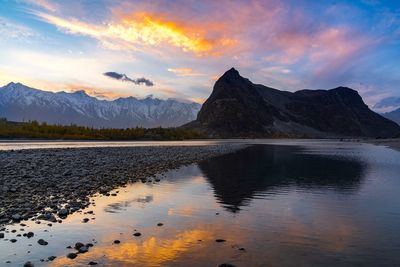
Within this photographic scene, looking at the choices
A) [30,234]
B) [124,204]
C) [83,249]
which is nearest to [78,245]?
[83,249]

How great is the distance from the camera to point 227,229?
17.0 meters

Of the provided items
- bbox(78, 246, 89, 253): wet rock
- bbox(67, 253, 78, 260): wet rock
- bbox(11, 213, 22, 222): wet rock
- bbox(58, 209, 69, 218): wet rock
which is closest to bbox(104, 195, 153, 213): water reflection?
bbox(58, 209, 69, 218): wet rock

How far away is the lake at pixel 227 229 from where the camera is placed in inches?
511

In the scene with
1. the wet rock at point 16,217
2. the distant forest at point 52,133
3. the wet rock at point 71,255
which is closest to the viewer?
the wet rock at point 71,255

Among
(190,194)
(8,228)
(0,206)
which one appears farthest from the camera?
(190,194)

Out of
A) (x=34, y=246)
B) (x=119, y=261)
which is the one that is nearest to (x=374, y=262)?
(x=119, y=261)

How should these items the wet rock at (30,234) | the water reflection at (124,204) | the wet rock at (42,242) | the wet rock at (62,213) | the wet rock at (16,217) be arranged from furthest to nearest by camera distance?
the water reflection at (124,204), the wet rock at (62,213), the wet rock at (16,217), the wet rock at (30,234), the wet rock at (42,242)

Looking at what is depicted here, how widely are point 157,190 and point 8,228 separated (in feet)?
44.2

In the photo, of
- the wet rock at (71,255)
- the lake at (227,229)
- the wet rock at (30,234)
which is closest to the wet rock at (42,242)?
the lake at (227,229)

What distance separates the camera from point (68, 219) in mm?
17672

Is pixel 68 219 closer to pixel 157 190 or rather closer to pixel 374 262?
pixel 157 190

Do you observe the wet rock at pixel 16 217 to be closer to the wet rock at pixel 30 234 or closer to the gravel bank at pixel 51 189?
the gravel bank at pixel 51 189

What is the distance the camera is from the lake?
12977 millimetres

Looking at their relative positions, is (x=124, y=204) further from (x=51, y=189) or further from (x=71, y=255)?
(x=71, y=255)
